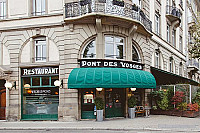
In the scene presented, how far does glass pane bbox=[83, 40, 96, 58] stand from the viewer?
1728 centimetres

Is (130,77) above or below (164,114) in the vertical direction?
above

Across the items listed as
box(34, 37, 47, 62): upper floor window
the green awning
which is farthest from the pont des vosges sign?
box(34, 37, 47, 62): upper floor window

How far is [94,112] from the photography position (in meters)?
16.7

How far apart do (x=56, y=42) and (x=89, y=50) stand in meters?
2.48

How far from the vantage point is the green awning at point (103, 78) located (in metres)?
15.4

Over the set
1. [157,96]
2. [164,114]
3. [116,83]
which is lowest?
[164,114]

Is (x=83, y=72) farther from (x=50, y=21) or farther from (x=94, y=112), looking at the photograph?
(x=50, y=21)

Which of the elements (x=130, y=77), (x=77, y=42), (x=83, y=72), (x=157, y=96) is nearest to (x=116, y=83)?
(x=130, y=77)

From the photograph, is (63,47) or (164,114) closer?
(63,47)

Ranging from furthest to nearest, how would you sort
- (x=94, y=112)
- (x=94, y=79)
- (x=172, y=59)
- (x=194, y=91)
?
(x=172, y=59) → (x=194, y=91) → (x=94, y=112) → (x=94, y=79)

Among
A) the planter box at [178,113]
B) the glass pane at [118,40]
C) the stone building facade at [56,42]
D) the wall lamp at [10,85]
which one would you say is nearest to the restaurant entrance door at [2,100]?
the stone building facade at [56,42]

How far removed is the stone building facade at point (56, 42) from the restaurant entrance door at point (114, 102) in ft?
1.79

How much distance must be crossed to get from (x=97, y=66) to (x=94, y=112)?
326cm

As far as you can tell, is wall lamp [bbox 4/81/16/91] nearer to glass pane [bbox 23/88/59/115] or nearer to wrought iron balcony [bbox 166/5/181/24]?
glass pane [bbox 23/88/59/115]
